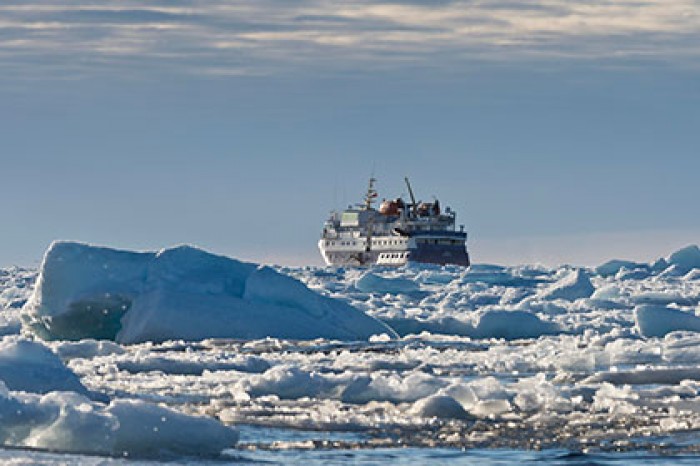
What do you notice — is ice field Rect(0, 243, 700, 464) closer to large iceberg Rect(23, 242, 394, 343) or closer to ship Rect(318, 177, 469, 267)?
large iceberg Rect(23, 242, 394, 343)

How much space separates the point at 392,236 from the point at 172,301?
71.6m

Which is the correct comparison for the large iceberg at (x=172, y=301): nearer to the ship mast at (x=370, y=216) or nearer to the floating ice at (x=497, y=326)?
the floating ice at (x=497, y=326)

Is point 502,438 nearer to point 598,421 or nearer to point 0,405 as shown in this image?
point 598,421

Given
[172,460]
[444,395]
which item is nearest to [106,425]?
[172,460]

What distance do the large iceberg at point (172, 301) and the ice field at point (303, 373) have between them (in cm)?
3

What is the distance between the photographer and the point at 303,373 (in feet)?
51.4

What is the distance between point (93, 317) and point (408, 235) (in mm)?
70270

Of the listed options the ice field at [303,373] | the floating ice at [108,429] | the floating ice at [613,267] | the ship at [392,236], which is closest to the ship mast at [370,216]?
the ship at [392,236]

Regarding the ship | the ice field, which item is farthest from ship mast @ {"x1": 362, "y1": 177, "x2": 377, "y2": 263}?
the ice field

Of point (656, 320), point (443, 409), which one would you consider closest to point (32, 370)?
point (443, 409)

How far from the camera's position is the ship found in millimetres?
94125

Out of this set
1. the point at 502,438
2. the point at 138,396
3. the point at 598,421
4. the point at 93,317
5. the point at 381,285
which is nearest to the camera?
the point at 502,438

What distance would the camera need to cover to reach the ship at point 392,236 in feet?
309

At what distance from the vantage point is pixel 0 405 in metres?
10.9
